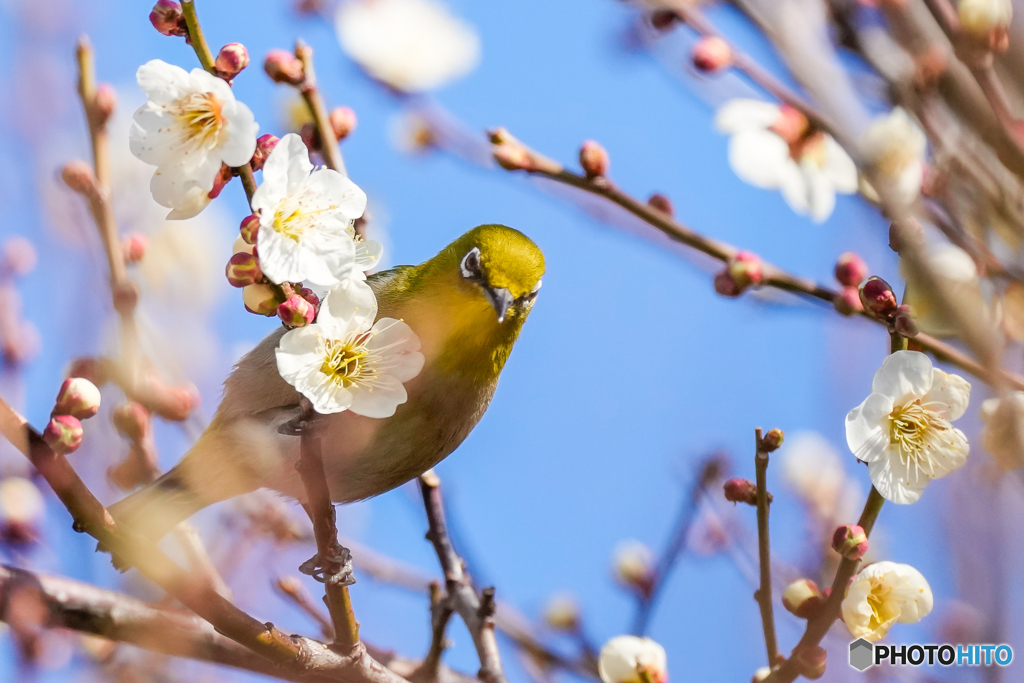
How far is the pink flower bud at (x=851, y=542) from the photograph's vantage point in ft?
8.17

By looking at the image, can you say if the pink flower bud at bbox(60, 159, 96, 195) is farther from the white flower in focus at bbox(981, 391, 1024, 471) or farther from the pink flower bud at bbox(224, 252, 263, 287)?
the white flower in focus at bbox(981, 391, 1024, 471)

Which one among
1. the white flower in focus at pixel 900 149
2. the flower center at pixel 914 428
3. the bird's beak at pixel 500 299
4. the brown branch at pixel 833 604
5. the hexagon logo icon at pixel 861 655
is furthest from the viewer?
the bird's beak at pixel 500 299

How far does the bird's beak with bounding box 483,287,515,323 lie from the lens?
3723 mm

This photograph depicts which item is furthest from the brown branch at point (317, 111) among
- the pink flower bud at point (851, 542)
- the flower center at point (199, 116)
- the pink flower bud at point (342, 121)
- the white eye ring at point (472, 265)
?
the pink flower bud at point (851, 542)

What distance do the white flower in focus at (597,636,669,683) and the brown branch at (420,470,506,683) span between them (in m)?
0.49

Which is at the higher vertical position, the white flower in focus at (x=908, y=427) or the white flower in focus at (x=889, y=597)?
the white flower in focus at (x=908, y=427)

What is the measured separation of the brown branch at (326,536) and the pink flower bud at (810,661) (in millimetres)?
1326

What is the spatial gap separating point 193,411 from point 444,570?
51.1 inches

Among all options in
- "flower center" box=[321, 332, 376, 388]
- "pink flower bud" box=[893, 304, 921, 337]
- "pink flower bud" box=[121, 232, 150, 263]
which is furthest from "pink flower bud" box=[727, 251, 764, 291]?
"pink flower bud" box=[121, 232, 150, 263]

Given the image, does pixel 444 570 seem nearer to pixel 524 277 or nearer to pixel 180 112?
pixel 524 277

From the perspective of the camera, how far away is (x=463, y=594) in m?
3.90

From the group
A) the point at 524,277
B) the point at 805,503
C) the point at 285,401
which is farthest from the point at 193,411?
the point at 805,503

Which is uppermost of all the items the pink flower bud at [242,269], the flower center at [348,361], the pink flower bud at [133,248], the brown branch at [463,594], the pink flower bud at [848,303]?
the pink flower bud at [848,303]

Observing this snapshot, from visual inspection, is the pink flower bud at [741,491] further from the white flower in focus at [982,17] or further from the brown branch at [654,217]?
the white flower in focus at [982,17]
